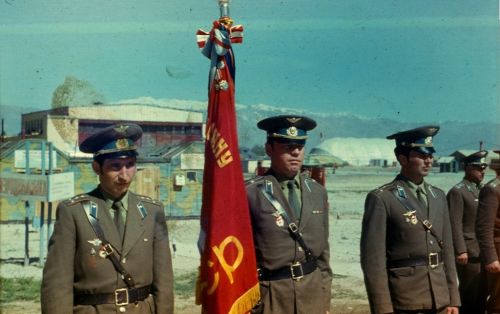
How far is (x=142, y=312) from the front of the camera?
169 inches

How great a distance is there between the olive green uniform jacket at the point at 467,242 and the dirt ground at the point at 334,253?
139cm

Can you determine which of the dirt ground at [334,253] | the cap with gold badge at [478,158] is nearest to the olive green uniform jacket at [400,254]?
the cap with gold badge at [478,158]

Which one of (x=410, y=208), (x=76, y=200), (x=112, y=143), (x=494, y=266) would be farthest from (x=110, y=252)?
(x=494, y=266)

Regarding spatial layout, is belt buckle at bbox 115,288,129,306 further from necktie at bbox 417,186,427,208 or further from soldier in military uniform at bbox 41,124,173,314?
necktie at bbox 417,186,427,208

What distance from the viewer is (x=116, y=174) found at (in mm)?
4332

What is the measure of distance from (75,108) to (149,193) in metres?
20.8

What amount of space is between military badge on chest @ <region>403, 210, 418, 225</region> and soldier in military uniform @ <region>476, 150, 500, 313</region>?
211 centimetres

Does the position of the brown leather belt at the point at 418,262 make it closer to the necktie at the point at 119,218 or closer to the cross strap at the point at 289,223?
the cross strap at the point at 289,223

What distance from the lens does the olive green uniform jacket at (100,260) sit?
412 centimetres

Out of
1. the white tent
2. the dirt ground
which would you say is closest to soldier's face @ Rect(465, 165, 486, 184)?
the dirt ground

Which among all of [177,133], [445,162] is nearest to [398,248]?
[445,162]

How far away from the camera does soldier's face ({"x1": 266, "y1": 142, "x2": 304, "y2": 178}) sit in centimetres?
510

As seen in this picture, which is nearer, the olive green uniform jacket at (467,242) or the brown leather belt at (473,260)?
the olive green uniform jacket at (467,242)

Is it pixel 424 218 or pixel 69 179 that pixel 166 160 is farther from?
pixel 424 218
